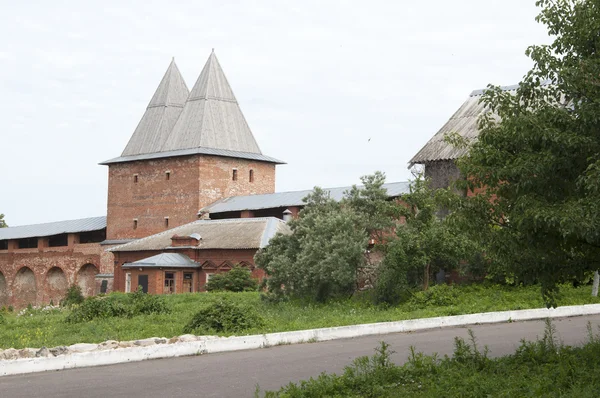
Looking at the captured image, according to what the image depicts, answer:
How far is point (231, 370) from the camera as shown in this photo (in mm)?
10086

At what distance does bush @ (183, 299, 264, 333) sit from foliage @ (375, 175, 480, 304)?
5445 mm

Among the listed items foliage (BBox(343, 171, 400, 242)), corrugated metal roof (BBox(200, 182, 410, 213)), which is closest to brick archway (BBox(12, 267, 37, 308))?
corrugated metal roof (BBox(200, 182, 410, 213))

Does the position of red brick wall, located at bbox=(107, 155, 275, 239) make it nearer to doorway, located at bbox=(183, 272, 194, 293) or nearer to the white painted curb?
doorway, located at bbox=(183, 272, 194, 293)

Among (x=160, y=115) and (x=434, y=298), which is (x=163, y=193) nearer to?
(x=160, y=115)

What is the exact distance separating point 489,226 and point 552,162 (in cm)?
151

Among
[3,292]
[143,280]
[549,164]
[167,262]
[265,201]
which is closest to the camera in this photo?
[549,164]

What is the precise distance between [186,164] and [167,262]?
1013 cm

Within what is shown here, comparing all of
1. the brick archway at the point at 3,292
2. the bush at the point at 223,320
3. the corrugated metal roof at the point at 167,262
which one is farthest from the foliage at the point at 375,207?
the brick archway at the point at 3,292

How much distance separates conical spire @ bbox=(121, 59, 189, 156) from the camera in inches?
1791

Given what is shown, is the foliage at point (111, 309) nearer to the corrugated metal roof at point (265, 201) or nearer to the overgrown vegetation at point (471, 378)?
the overgrown vegetation at point (471, 378)

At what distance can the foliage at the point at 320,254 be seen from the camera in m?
20.4

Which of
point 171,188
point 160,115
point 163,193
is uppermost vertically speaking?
point 160,115

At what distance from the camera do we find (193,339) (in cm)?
1280

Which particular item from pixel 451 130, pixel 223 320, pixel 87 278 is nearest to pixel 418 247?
pixel 223 320
